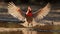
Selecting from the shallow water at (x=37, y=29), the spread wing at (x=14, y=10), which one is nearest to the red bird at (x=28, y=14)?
the spread wing at (x=14, y=10)

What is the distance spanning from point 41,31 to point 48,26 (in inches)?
25.1

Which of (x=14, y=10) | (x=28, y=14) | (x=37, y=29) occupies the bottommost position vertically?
(x=37, y=29)

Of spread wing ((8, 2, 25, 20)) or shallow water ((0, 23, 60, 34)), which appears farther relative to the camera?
spread wing ((8, 2, 25, 20))

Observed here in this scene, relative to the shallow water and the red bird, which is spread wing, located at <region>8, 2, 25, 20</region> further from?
the shallow water

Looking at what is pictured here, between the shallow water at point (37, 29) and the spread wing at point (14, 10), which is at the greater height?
the spread wing at point (14, 10)

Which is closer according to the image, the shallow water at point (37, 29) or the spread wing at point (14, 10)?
the shallow water at point (37, 29)

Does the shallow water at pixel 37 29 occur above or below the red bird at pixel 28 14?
below

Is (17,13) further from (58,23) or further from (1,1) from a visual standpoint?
(1,1)

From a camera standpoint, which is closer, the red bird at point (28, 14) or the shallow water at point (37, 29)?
the shallow water at point (37, 29)

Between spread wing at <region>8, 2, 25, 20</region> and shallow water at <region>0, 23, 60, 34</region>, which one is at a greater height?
spread wing at <region>8, 2, 25, 20</region>

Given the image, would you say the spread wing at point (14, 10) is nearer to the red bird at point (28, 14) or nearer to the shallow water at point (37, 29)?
the red bird at point (28, 14)

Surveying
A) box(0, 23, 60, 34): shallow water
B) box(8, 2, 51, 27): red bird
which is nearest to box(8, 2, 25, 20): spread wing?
box(8, 2, 51, 27): red bird

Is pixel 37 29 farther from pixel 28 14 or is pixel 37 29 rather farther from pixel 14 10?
pixel 14 10

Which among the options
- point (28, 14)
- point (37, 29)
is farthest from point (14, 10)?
point (37, 29)
